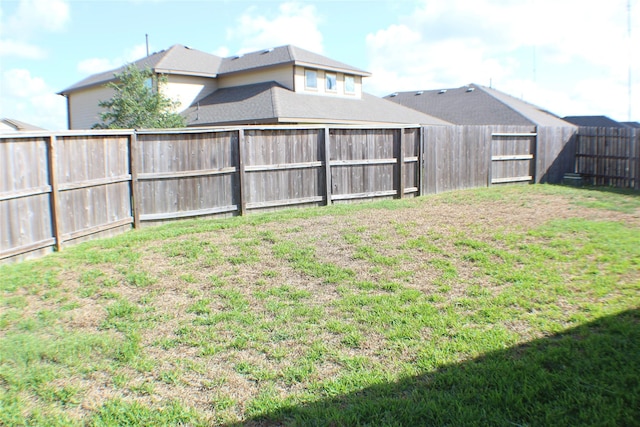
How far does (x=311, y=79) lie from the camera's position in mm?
26516

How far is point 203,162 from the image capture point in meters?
10.6

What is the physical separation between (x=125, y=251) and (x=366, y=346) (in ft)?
14.5

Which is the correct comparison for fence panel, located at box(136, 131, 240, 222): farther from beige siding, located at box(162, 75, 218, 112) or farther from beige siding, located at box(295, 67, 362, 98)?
beige siding, located at box(162, 75, 218, 112)

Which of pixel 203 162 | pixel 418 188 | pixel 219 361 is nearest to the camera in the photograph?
pixel 219 361

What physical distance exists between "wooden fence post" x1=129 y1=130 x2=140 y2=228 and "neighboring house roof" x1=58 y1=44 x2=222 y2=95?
17438 millimetres

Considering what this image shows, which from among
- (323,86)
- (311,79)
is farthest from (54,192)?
(323,86)

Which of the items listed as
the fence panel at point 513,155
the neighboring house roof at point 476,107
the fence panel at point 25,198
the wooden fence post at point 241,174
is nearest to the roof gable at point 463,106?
the neighboring house roof at point 476,107

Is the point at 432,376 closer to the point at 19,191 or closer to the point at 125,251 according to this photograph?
the point at 125,251

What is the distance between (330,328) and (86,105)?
2990 centimetres

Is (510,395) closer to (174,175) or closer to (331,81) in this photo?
(174,175)

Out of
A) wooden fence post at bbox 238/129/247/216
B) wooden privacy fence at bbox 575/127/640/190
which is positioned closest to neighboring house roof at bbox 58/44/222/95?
wooden fence post at bbox 238/129/247/216

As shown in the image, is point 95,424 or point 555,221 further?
point 555,221

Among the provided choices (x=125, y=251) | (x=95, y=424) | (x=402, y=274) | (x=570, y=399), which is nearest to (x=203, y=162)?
(x=125, y=251)

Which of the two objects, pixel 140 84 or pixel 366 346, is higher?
pixel 140 84
